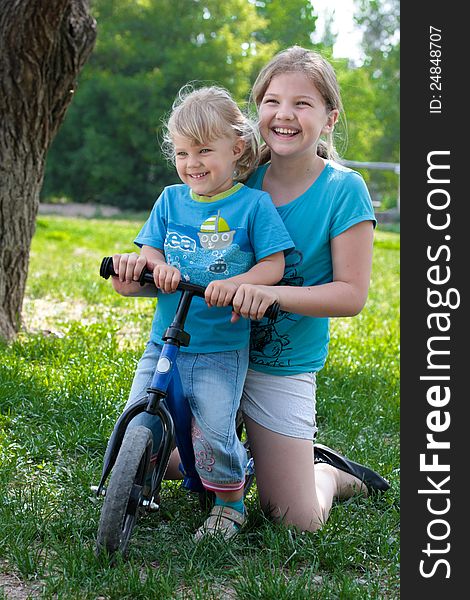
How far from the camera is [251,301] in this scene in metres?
2.76

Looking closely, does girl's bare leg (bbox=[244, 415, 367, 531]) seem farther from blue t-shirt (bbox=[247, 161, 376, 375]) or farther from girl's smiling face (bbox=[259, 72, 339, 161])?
girl's smiling face (bbox=[259, 72, 339, 161])

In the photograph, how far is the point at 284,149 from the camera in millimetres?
3160

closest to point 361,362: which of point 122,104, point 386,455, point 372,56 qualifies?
point 386,455

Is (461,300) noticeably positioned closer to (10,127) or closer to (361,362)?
(361,362)

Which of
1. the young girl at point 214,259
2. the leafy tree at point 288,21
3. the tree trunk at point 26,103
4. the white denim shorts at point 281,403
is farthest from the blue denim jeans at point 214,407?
the leafy tree at point 288,21

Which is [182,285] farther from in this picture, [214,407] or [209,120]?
[209,120]

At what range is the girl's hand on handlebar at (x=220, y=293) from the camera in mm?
2752

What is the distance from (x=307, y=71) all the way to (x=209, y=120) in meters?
0.45

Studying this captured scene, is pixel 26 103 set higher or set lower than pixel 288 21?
lower

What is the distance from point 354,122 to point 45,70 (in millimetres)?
29853

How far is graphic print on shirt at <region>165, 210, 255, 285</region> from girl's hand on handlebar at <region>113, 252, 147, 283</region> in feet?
0.59

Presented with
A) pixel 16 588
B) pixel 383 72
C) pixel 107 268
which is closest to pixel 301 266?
pixel 107 268

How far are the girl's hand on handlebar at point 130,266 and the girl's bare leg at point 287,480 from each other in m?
0.75

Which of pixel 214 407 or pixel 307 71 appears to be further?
pixel 307 71
